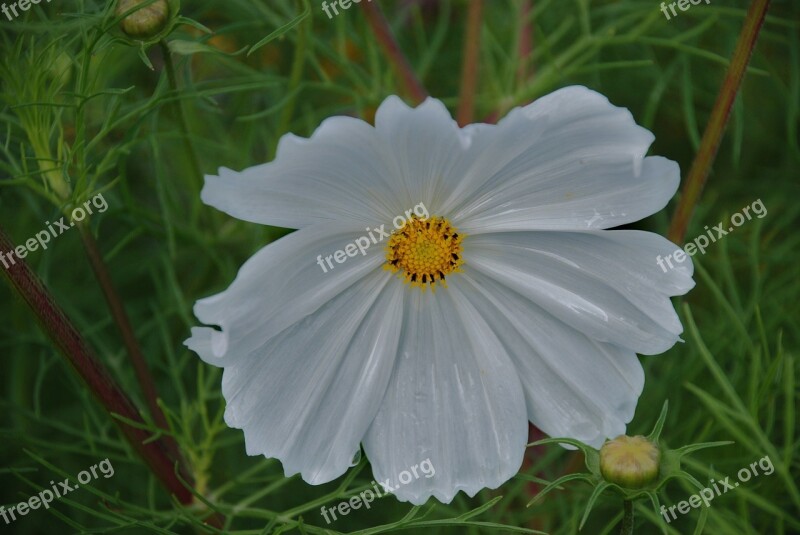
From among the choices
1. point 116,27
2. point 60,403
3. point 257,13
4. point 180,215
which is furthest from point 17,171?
point 60,403

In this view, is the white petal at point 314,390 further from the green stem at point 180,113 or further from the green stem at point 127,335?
the green stem at point 180,113

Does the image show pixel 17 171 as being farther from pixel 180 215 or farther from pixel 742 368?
pixel 742 368

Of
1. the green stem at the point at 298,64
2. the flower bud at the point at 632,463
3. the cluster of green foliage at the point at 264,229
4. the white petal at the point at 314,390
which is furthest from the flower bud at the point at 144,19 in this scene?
the flower bud at the point at 632,463

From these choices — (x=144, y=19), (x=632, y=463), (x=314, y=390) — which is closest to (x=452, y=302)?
(x=314, y=390)

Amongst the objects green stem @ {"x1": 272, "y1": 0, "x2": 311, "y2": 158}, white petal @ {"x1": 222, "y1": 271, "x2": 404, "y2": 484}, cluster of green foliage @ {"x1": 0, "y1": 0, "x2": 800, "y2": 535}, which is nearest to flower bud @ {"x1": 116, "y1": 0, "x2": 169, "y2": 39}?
cluster of green foliage @ {"x1": 0, "y1": 0, "x2": 800, "y2": 535}

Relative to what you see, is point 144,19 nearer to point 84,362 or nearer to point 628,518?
point 84,362
